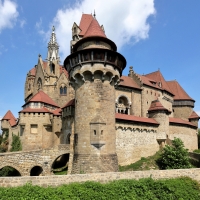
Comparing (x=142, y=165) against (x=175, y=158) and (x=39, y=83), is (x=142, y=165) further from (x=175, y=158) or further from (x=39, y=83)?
(x=39, y=83)

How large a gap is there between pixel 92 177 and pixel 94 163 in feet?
13.9

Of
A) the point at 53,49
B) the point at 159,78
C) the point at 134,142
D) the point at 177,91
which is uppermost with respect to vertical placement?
the point at 53,49

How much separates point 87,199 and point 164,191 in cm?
465

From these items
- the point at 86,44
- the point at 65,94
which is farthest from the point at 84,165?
the point at 65,94

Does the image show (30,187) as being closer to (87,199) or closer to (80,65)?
(87,199)

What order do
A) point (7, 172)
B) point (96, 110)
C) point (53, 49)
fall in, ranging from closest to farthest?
point (96, 110), point (7, 172), point (53, 49)

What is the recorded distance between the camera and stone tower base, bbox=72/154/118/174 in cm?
1567

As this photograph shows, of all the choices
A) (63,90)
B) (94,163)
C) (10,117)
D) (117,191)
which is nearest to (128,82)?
(63,90)

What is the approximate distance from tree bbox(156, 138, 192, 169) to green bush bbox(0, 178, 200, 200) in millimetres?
7216

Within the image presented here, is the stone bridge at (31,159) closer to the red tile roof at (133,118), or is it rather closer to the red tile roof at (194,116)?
the red tile roof at (133,118)

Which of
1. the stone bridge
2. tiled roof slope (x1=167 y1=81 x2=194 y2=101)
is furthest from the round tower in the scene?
tiled roof slope (x1=167 y1=81 x2=194 y2=101)

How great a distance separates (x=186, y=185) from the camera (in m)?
12.6

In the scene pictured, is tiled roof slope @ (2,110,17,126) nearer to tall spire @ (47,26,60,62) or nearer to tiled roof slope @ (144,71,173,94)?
tall spire @ (47,26,60,62)

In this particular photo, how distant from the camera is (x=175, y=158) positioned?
66.0ft
